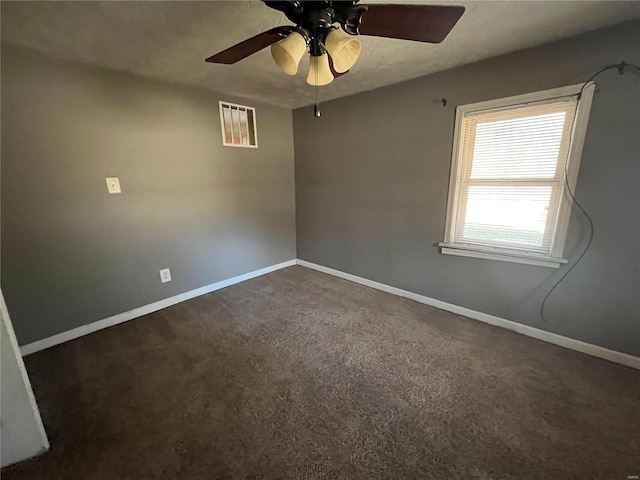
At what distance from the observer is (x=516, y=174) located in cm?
208

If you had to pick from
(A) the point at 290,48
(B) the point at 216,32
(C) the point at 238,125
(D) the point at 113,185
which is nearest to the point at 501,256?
(A) the point at 290,48

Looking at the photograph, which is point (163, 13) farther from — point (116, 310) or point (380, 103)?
point (116, 310)

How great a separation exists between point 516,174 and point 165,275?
3.28m

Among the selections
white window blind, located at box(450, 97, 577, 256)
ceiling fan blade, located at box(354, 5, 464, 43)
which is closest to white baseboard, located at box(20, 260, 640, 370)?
white window blind, located at box(450, 97, 577, 256)

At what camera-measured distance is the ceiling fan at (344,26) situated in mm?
1084

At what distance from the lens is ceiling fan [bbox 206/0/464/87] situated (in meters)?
1.08

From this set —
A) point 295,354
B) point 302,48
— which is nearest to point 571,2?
point 302,48

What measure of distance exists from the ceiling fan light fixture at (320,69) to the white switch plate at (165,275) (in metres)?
2.31

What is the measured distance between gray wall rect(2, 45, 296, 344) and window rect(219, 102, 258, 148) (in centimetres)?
7

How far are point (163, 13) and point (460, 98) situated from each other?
2.17 metres

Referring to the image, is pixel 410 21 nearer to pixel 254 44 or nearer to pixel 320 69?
pixel 320 69

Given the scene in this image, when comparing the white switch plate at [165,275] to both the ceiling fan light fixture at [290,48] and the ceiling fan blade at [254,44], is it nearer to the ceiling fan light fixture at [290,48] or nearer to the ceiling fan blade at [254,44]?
the ceiling fan blade at [254,44]

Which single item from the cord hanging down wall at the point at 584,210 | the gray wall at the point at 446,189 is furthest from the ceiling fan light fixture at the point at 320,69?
the cord hanging down wall at the point at 584,210

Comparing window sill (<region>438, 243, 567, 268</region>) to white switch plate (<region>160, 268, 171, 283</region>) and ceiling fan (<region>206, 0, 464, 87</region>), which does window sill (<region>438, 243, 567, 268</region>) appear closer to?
ceiling fan (<region>206, 0, 464, 87</region>)
